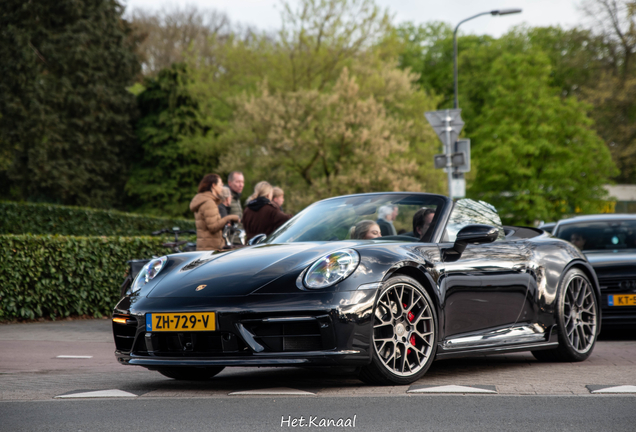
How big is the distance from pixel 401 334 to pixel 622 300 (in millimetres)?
4805

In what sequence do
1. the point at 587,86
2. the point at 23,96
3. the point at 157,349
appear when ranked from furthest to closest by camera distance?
1. the point at 587,86
2. the point at 23,96
3. the point at 157,349

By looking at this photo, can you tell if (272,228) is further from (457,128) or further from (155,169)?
(155,169)

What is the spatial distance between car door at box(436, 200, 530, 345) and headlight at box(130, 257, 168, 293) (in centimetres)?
195

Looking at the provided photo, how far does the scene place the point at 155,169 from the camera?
126 ft

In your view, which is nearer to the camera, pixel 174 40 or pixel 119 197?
pixel 119 197

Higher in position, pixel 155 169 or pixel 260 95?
pixel 260 95

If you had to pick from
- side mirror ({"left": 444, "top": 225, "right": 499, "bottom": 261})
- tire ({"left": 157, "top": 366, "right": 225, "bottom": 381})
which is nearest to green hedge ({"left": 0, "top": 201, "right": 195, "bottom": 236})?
tire ({"left": 157, "top": 366, "right": 225, "bottom": 381})

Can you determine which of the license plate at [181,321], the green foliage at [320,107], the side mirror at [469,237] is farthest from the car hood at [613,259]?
the green foliage at [320,107]

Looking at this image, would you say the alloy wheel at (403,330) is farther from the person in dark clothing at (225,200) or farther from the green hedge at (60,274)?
the green hedge at (60,274)

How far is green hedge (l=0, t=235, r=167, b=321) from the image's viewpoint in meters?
11.8

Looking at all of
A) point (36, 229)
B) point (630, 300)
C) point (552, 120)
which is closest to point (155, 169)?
point (36, 229)

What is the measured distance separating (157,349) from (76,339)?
5.10 meters

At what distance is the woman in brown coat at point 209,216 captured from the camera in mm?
10047

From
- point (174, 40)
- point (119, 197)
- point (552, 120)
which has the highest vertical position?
point (174, 40)
